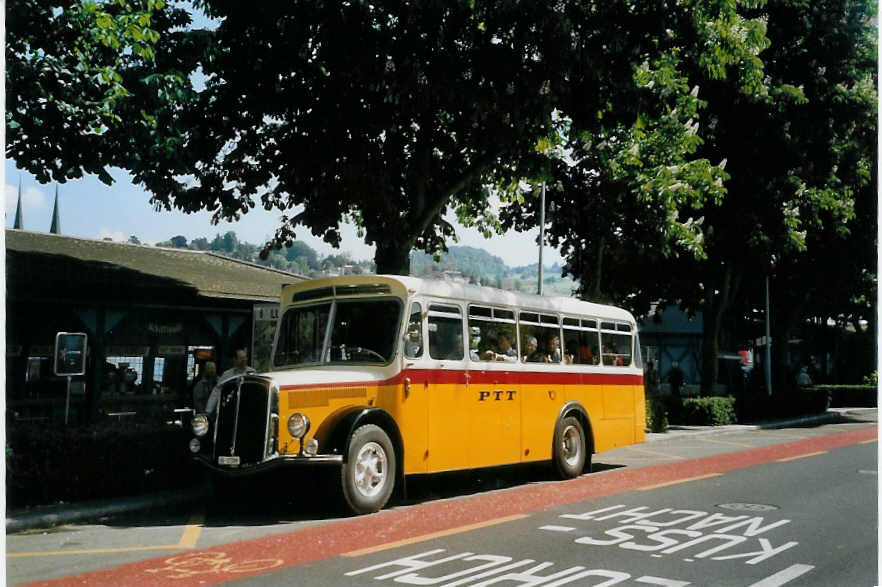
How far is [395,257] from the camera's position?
1777cm

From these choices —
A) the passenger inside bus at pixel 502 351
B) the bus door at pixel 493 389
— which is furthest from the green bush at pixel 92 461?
the passenger inside bus at pixel 502 351

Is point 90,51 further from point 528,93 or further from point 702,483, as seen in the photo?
point 702,483

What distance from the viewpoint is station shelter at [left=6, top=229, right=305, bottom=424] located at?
19.0m

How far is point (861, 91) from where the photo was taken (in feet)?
77.7

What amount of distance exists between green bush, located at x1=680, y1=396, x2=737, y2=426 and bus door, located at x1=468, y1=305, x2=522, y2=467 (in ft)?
51.0

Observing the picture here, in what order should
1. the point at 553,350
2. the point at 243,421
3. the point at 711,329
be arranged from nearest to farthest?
the point at 243,421
the point at 553,350
the point at 711,329

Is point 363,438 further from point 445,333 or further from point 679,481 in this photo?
point 679,481

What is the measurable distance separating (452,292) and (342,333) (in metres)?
1.64

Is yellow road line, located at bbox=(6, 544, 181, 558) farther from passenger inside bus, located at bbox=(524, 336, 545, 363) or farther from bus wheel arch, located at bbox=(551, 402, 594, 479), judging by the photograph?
bus wheel arch, located at bbox=(551, 402, 594, 479)

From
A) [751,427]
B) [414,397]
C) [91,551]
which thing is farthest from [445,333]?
[751,427]

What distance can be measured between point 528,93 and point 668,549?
8798mm

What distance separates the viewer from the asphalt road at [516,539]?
25.5 ft

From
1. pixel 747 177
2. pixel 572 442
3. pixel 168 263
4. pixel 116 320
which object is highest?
pixel 747 177

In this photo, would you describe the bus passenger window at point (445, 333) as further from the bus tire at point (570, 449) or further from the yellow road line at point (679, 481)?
the yellow road line at point (679, 481)
